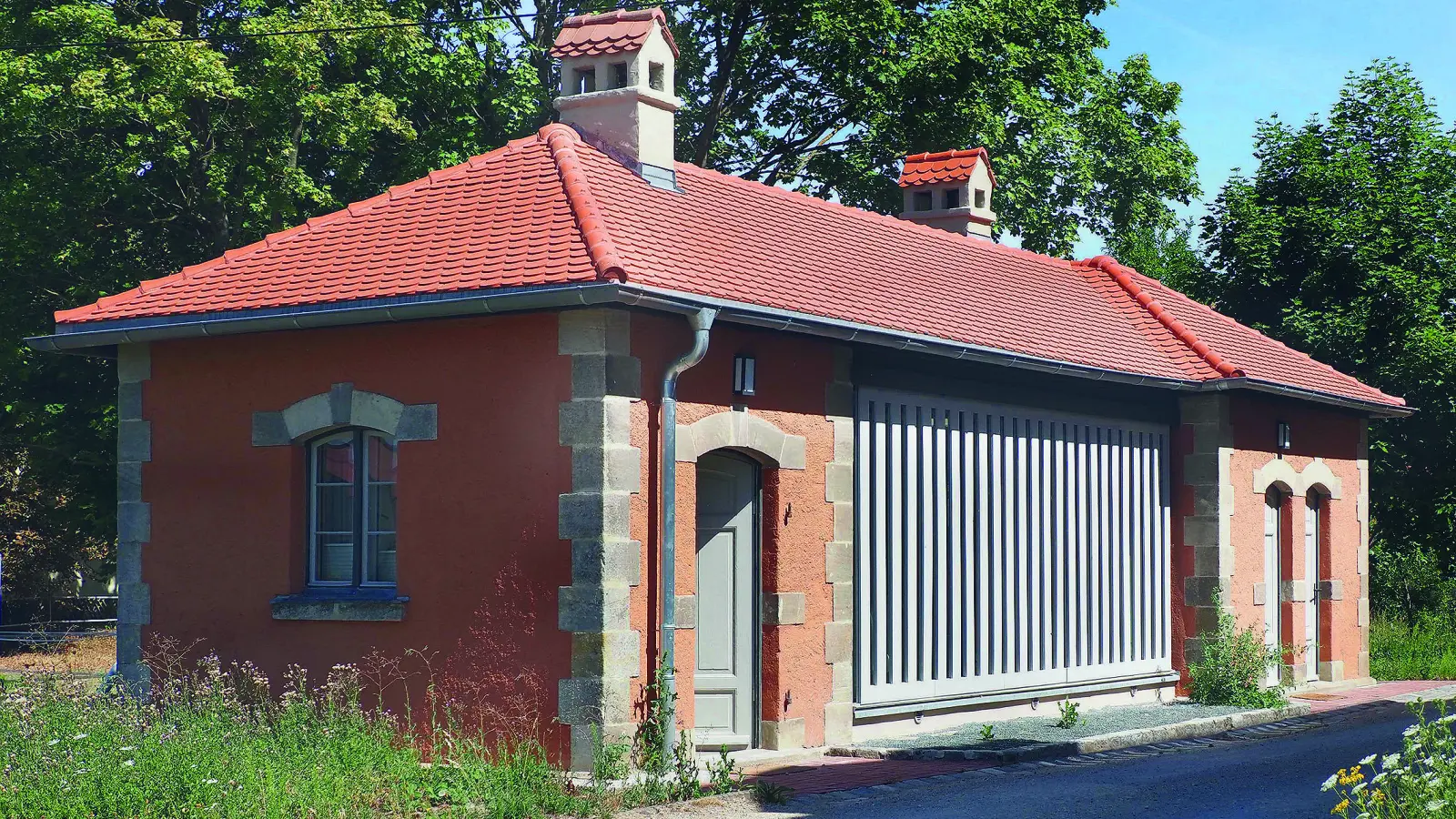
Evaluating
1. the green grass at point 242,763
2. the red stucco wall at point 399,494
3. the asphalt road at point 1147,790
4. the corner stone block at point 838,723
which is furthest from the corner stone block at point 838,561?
the green grass at point 242,763

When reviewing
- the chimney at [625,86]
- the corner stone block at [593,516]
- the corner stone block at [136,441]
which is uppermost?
the chimney at [625,86]

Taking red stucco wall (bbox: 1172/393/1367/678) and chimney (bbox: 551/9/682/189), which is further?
red stucco wall (bbox: 1172/393/1367/678)

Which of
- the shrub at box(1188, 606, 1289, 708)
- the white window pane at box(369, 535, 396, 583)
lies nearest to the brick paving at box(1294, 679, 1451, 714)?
the shrub at box(1188, 606, 1289, 708)

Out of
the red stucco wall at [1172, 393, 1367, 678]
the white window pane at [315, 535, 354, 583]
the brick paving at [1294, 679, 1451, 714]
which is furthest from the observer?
→ the red stucco wall at [1172, 393, 1367, 678]

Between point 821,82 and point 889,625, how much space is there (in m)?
13.9

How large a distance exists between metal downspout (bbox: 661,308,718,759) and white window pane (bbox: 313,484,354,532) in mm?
2409

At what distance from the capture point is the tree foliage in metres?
20.6

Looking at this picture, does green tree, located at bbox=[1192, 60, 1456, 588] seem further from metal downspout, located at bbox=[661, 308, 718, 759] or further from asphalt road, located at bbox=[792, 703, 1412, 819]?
metal downspout, located at bbox=[661, 308, 718, 759]

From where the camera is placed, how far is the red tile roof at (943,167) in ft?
63.5

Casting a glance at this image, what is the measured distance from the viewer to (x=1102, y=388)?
15922 millimetres

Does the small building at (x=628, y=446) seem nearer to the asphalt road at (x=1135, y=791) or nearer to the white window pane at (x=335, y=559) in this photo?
the white window pane at (x=335, y=559)

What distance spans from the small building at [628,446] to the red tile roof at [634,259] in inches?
1.8

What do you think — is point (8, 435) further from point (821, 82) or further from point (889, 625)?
point (889, 625)

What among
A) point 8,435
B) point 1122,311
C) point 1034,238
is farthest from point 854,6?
point 8,435
